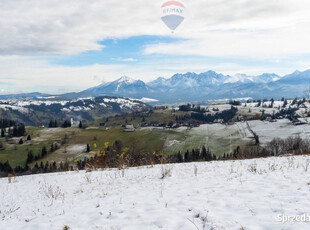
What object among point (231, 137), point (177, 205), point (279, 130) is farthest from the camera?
point (231, 137)

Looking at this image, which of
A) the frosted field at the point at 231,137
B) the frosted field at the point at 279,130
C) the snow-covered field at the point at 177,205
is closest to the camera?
the snow-covered field at the point at 177,205

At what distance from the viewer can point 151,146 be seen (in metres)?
169

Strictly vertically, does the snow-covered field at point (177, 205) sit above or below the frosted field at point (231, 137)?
above

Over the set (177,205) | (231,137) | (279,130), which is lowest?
(231,137)

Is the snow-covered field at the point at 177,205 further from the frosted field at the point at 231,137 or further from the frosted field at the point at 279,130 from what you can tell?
the frosted field at the point at 279,130

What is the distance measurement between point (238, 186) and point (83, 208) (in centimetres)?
749

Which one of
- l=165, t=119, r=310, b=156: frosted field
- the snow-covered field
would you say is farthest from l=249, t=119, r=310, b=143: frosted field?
the snow-covered field

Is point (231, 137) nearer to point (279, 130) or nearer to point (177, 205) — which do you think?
point (279, 130)

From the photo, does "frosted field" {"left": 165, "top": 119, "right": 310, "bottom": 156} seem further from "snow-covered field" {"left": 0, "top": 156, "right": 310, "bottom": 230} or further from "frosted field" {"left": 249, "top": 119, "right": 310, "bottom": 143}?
"snow-covered field" {"left": 0, "top": 156, "right": 310, "bottom": 230}

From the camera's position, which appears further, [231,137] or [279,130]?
[231,137]

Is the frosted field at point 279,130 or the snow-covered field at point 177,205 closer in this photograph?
the snow-covered field at point 177,205

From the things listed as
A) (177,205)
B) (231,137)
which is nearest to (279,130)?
(231,137)

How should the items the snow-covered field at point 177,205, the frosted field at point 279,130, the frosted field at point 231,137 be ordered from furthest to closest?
1. the frosted field at point 231,137
2. the frosted field at point 279,130
3. the snow-covered field at point 177,205

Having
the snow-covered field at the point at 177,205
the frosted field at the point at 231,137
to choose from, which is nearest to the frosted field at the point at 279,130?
the frosted field at the point at 231,137
